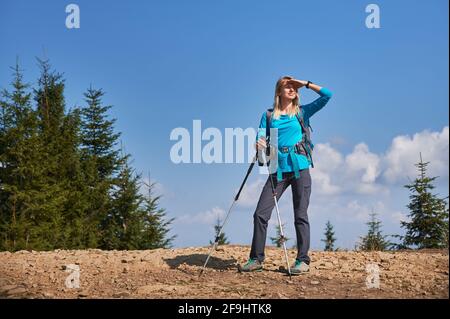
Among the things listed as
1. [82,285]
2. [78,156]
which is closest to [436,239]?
[82,285]

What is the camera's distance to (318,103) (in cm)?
764

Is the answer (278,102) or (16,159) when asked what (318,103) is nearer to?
(278,102)

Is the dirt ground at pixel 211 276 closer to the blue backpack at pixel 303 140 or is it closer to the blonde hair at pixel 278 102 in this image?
the blue backpack at pixel 303 140

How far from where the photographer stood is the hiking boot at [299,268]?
766cm

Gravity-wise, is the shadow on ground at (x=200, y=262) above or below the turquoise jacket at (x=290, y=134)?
below

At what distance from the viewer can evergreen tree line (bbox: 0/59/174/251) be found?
752 inches

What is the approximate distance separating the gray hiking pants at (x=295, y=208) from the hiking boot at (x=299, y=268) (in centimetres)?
7

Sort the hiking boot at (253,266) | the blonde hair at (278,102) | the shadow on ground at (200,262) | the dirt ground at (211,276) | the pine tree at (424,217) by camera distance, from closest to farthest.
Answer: the dirt ground at (211,276) → the blonde hair at (278,102) → the hiking boot at (253,266) → the shadow on ground at (200,262) → the pine tree at (424,217)

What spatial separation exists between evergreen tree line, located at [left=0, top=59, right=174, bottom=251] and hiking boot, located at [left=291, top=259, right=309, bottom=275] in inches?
536

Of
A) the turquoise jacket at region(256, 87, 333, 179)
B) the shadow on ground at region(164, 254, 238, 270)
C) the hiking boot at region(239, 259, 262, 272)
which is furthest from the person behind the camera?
the shadow on ground at region(164, 254, 238, 270)

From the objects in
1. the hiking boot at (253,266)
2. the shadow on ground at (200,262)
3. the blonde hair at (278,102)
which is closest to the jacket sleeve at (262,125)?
the blonde hair at (278,102)

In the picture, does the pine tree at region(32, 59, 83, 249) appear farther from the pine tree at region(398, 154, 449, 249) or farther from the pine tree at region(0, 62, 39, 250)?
the pine tree at region(398, 154, 449, 249)

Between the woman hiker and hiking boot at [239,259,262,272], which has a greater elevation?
the woman hiker

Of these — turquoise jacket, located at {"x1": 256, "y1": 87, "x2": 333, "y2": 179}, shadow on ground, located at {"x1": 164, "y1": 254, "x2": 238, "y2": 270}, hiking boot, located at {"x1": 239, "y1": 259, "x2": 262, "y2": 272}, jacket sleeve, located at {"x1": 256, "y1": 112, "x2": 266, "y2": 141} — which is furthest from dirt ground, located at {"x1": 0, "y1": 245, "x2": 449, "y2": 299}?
jacket sleeve, located at {"x1": 256, "y1": 112, "x2": 266, "y2": 141}
